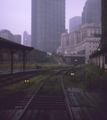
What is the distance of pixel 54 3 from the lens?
17075 centimetres

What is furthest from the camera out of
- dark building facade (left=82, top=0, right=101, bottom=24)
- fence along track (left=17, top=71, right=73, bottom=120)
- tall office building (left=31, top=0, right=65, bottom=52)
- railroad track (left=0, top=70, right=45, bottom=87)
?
dark building facade (left=82, top=0, right=101, bottom=24)

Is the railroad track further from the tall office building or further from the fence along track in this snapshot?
the tall office building

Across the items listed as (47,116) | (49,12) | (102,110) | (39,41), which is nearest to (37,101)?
(47,116)

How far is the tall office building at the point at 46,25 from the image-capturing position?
531ft

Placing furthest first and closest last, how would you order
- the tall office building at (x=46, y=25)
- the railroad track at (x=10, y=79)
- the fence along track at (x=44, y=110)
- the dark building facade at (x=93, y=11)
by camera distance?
1. the dark building facade at (x=93, y=11)
2. the tall office building at (x=46, y=25)
3. the railroad track at (x=10, y=79)
4. the fence along track at (x=44, y=110)

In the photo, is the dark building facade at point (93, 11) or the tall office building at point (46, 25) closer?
the tall office building at point (46, 25)

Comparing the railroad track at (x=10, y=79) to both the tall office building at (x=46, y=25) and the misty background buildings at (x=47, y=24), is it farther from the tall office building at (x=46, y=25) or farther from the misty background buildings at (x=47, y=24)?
the tall office building at (x=46, y=25)

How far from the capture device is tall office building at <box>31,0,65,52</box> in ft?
531

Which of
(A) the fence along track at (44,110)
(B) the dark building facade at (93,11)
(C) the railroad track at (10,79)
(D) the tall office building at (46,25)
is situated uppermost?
(B) the dark building facade at (93,11)

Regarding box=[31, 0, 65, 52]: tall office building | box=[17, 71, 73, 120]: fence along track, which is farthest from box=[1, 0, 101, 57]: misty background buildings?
box=[17, 71, 73, 120]: fence along track

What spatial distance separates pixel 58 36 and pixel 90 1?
95790mm

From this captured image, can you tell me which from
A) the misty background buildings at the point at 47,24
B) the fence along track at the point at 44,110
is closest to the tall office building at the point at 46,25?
the misty background buildings at the point at 47,24

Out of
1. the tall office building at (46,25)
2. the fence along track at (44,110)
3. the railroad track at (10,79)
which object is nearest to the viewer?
the fence along track at (44,110)

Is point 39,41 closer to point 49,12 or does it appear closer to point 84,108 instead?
point 49,12
